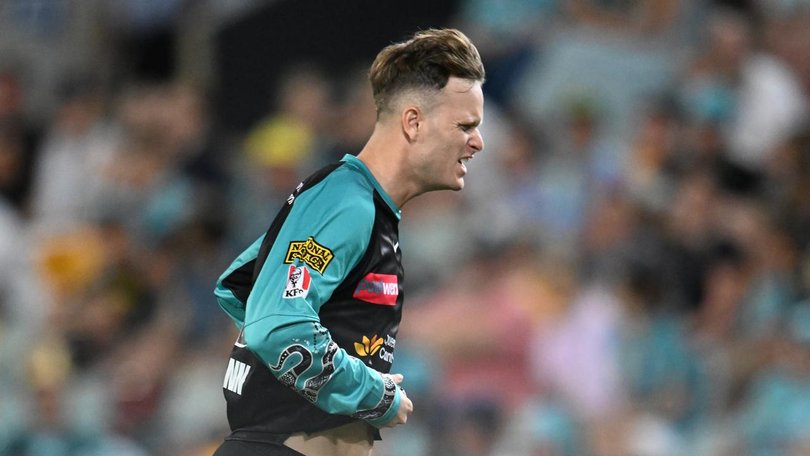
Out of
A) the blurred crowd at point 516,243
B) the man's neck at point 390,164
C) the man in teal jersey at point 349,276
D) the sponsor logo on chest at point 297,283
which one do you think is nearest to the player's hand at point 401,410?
the man in teal jersey at point 349,276

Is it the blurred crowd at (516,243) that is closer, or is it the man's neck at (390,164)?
the man's neck at (390,164)

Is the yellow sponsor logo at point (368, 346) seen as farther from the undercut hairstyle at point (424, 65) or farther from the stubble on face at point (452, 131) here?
the undercut hairstyle at point (424, 65)

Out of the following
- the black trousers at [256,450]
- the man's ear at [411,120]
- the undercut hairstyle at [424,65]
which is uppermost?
the undercut hairstyle at [424,65]

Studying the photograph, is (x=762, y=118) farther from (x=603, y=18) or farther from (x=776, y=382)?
(x=776, y=382)

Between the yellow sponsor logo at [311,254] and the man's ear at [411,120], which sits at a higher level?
the man's ear at [411,120]

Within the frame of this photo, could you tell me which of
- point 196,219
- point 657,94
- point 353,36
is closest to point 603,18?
point 657,94

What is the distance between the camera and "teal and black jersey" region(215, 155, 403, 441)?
151 inches

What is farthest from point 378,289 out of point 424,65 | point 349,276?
point 424,65

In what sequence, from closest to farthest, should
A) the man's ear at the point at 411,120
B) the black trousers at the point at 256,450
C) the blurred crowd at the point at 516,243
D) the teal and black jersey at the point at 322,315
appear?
the teal and black jersey at the point at 322,315, the black trousers at the point at 256,450, the man's ear at the point at 411,120, the blurred crowd at the point at 516,243

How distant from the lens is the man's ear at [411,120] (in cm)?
416

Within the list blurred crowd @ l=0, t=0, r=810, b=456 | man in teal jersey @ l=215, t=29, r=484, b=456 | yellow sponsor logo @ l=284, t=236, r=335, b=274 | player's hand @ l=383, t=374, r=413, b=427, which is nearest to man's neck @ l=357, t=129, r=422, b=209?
man in teal jersey @ l=215, t=29, r=484, b=456

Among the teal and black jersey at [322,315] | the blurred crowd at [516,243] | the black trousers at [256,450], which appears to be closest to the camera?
the teal and black jersey at [322,315]

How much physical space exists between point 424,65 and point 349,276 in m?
0.66

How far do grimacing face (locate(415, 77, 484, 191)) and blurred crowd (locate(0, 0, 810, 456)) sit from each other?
386cm
